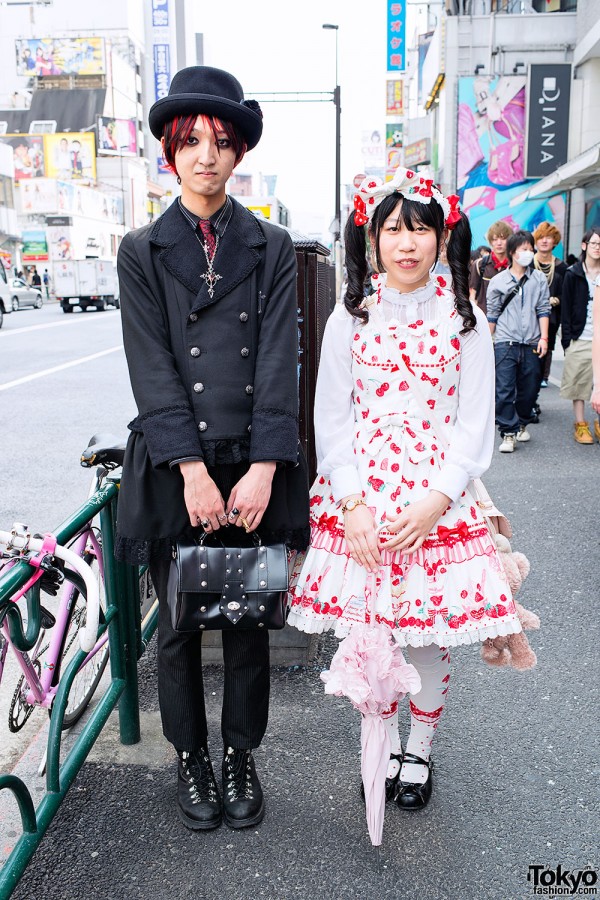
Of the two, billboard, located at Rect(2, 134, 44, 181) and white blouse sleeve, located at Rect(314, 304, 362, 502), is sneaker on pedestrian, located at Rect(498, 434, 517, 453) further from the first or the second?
billboard, located at Rect(2, 134, 44, 181)

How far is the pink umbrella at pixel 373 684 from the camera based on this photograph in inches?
83.4

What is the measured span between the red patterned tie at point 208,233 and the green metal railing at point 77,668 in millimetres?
810

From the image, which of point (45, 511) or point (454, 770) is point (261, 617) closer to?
point (454, 770)

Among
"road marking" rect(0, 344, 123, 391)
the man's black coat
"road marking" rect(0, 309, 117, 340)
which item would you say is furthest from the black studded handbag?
"road marking" rect(0, 309, 117, 340)

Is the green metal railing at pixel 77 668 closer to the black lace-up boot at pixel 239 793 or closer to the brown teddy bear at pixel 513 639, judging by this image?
the black lace-up boot at pixel 239 793

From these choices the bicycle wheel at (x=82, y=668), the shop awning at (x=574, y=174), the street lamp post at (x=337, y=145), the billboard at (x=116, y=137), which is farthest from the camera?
the billboard at (x=116, y=137)

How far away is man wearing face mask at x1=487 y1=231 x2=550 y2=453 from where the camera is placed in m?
6.95

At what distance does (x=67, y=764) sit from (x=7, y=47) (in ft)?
310

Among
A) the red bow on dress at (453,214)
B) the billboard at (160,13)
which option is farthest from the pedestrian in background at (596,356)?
the billboard at (160,13)

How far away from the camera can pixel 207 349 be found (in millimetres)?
2084

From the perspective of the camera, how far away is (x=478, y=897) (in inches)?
83.2

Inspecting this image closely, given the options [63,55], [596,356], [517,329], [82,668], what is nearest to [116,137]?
[63,55]

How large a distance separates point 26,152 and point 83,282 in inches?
1694

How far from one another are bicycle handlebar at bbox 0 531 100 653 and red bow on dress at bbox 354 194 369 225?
118 centimetres
